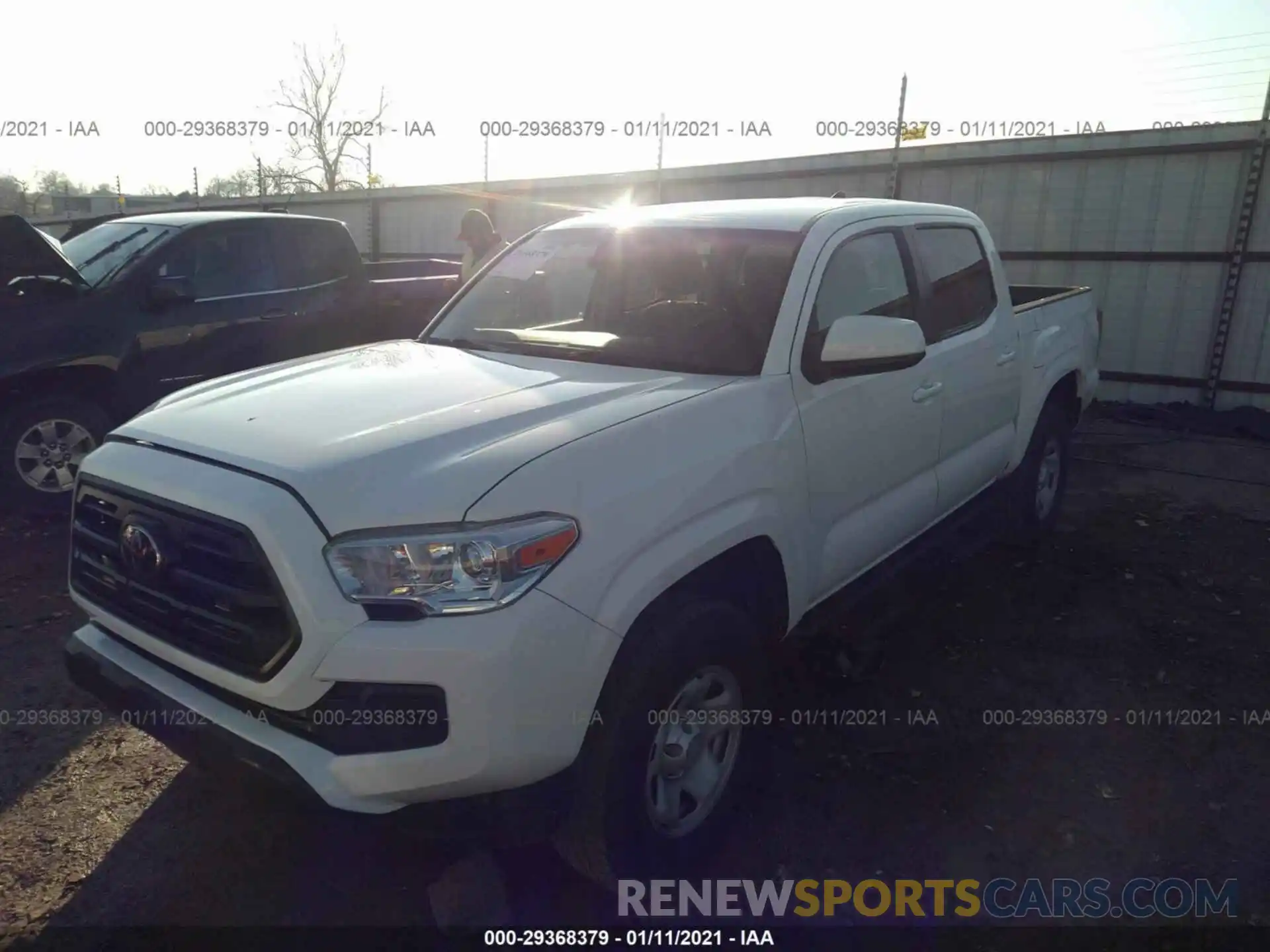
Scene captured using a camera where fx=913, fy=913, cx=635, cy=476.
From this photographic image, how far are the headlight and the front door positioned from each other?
1233 millimetres

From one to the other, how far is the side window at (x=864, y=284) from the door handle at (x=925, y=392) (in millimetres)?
307

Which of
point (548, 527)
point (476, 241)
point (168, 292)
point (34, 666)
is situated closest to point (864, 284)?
point (548, 527)

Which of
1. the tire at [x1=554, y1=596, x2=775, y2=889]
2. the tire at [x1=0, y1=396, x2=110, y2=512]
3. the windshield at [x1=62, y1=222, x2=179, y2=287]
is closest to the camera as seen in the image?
the tire at [x1=554, y1=596, x2=775, y2=889]

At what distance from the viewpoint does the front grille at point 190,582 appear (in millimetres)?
2094

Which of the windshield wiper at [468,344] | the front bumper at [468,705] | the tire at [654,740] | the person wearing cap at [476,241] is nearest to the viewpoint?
the front bumper at [468,705]

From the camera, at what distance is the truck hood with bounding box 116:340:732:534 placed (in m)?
2.09

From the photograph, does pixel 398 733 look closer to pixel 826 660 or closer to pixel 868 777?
pixel 868 777

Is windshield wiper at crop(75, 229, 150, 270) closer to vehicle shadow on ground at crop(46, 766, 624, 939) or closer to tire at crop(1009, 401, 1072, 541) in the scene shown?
vehicle shadow on ground at crop(46, 766, 624, 939)

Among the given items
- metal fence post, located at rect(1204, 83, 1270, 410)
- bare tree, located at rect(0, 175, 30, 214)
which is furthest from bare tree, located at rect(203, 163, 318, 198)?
metal fence post, located at rect(1204, 83, 1270, 410)

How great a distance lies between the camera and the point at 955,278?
4180 mm

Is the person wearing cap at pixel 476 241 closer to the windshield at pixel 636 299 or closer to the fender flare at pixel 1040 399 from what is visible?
the windshield at pixel 636 299

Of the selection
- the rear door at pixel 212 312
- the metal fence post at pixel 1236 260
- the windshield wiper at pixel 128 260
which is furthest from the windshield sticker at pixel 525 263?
the metal fence post at pixel 1236 260

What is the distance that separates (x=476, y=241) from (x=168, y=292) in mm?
2464

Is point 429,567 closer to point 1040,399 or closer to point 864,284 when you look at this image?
point 864,284
